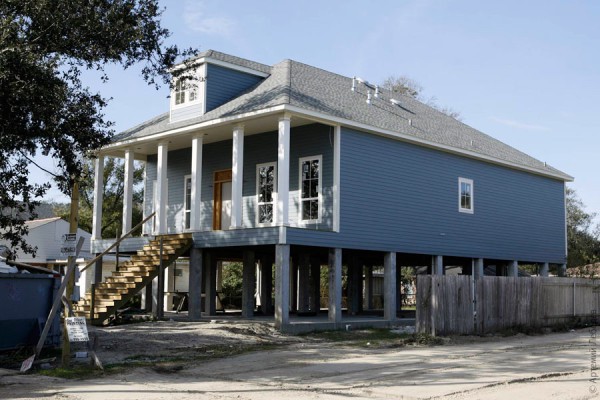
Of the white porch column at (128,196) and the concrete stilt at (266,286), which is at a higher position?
the white porch column at (128,196)

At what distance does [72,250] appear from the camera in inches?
500

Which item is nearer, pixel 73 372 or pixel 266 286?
pixel 73 372

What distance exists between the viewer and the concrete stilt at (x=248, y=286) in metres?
23.4

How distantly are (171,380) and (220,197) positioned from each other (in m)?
13.7

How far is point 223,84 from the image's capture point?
2395cm

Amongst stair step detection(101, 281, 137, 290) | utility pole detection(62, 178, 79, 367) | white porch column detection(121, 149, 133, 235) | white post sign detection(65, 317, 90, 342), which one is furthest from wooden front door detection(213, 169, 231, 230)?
white post sign detection(65, 317, 90, 342)

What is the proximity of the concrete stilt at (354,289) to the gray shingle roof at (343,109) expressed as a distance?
560 cm

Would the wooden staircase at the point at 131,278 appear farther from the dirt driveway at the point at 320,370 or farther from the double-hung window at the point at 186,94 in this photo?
the double-hung window at the point at 186,94

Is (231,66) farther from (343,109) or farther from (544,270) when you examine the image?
(544,270)

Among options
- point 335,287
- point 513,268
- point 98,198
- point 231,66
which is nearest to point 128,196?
point 98,198

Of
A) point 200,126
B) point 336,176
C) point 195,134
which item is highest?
point 200,126

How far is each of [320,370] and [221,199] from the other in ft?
43.6

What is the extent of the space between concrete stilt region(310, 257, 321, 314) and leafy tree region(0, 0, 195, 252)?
38.8 feet

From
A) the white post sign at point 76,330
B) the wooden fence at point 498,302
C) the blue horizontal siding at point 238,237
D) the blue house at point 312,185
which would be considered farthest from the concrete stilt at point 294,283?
the white post sign at point 76,330
